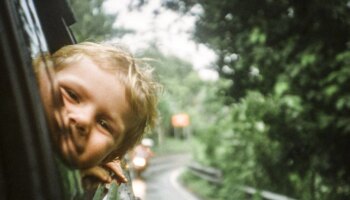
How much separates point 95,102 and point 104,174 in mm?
163

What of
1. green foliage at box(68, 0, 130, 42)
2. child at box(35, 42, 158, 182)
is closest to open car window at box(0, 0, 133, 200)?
child at box(35, 42, 158, 182)

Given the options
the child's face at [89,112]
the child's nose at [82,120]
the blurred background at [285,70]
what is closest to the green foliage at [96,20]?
the blurred background at [285,70]

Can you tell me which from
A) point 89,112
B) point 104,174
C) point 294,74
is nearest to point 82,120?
point 89,112

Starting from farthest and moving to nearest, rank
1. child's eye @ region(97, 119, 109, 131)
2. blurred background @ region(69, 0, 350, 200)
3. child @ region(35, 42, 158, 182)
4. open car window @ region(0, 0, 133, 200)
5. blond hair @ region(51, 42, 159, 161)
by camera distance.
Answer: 1. blurred background @ region(69, 0, 350, 200)
2. blond hair @ region(51, 42, 159, 161)
3. child's eye @ region(97, 119, 109, 131)
4. child @ region(35, 42, 158, 182)
5. open car window @ region(0, 0, 133, 200)

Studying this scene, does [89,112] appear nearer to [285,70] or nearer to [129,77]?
[129,77]

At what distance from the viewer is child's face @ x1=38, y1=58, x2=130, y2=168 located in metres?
0.80

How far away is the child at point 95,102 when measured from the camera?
80cm

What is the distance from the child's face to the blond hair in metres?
0.03

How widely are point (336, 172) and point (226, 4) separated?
200cm

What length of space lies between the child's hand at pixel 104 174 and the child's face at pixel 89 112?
2 cm

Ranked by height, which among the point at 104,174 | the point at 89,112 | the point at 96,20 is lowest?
the point at 104,174

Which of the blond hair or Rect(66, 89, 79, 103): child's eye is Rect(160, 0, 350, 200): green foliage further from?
Answer: Rect(66, 89, 79, 103): child's eye

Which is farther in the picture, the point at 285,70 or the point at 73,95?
the point at 285,70

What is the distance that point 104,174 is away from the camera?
102 cm
